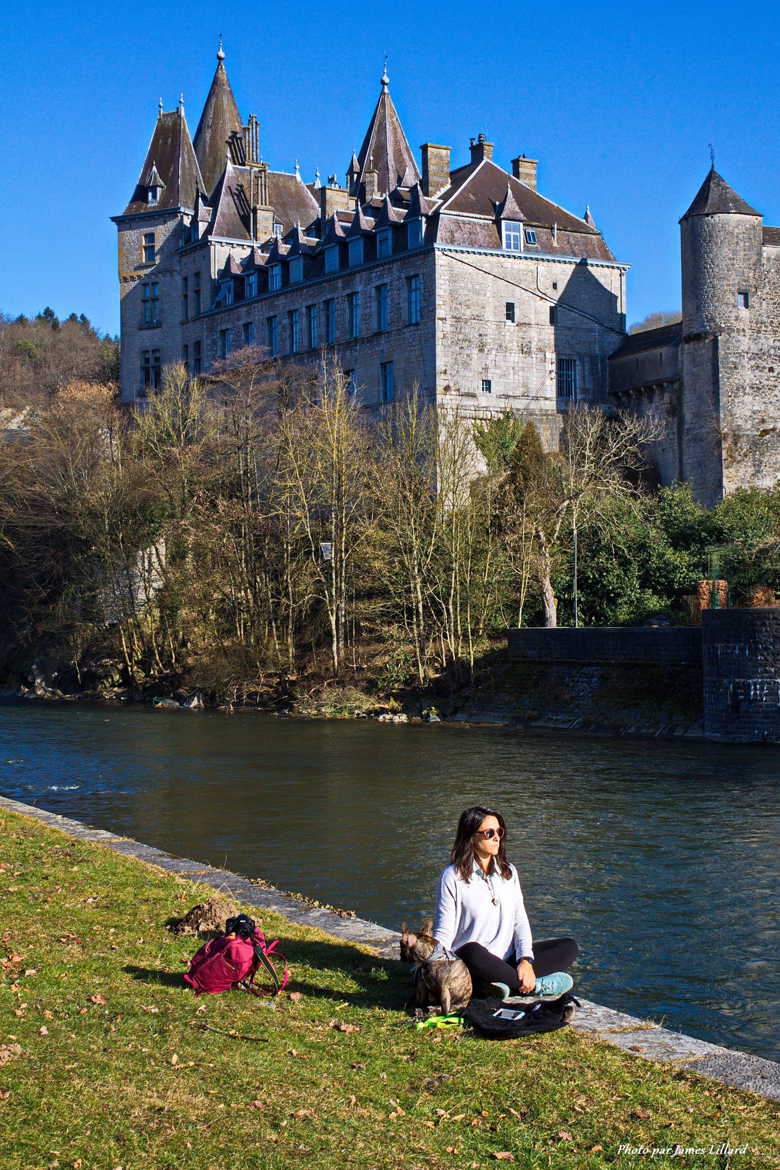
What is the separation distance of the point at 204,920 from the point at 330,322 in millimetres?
48559

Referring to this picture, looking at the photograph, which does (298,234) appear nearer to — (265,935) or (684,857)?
(684,857)

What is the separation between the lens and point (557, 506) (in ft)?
128

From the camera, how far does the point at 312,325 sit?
5688 centimetres

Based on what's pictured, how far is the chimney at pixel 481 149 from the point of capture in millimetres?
53250

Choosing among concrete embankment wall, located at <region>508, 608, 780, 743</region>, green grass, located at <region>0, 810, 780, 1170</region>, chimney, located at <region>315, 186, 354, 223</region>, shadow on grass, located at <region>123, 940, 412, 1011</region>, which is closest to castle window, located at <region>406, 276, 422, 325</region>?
chimney, located at <region>315, 186, 354, 223</region>

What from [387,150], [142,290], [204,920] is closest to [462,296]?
[387,150]

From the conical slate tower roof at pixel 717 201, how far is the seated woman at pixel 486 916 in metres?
41.1

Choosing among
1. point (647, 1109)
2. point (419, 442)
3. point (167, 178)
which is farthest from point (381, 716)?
point (167, 178)

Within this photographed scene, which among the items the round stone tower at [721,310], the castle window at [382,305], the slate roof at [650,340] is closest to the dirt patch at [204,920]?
the round stone tower at [721,310]

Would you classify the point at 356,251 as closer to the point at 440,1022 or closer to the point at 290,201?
the point at 290,201

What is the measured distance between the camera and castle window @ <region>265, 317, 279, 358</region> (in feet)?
194

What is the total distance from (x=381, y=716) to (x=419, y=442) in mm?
8756

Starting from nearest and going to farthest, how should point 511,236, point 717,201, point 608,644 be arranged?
point 608,644
point 717,201
point 511,236

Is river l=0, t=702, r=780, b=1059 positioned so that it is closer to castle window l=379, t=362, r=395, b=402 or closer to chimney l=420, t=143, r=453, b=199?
castle window l=379, t=362, r=395, b=402
